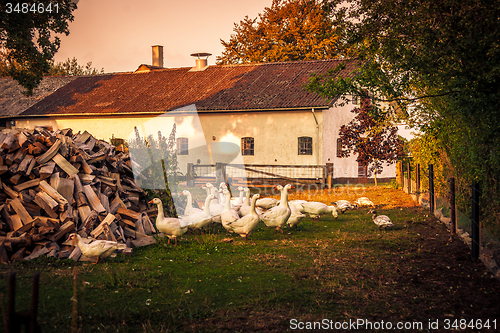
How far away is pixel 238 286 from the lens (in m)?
6.73

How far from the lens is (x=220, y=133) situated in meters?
28.8

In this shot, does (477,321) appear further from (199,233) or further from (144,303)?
(199,233)

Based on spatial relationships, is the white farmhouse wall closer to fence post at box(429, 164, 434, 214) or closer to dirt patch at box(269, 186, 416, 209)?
dirt patch at box(269, 186, 416, 209)

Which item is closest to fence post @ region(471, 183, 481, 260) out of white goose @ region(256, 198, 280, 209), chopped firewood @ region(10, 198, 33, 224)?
white goose @ region(256, 198, 280, 209)

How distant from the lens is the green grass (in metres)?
5.40

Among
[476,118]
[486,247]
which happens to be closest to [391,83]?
[476,118]

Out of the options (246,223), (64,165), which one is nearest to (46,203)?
(64,165)

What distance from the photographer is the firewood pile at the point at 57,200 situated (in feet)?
28.7

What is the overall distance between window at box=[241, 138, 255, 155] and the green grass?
1822 centimetres

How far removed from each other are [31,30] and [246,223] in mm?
16022

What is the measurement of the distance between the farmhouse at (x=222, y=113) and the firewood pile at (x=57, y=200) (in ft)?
45.7

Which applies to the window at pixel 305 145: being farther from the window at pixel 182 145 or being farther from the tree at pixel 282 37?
the tree at pixel 282 37

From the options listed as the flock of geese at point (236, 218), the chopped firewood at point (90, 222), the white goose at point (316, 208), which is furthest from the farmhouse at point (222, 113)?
the chopped firewood at point (90, 222)

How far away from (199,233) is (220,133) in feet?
58.0
